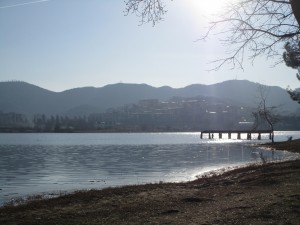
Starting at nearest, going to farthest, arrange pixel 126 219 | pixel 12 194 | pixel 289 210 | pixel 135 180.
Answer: pixel 289 210
pixel 126 219
pixel 12 194
pixel 135 180

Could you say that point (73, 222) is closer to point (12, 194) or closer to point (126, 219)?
point (126, 219)

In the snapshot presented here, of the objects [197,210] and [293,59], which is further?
[293,59]

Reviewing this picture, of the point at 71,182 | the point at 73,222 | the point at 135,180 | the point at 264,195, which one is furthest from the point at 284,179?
the point at 71,182

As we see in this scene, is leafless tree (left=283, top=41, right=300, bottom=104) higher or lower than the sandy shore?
higher

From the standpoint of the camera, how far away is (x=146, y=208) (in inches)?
504

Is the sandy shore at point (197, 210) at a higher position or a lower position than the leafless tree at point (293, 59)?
lower

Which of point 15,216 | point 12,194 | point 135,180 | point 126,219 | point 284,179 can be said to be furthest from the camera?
point 135,180

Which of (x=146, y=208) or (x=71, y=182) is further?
(x=71, y=182)

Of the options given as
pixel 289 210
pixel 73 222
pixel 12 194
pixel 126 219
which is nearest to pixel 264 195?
pixel 289 210

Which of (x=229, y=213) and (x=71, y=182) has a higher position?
(x=229, y=213)

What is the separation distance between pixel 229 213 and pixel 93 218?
3.65 metres

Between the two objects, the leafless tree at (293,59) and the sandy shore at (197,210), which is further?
the leafless tree at (293,59)

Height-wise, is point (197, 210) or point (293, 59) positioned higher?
point (293, 59)

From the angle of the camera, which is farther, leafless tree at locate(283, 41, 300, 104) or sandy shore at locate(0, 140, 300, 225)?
leafless tree at locate(283, 41, 300, 104)
